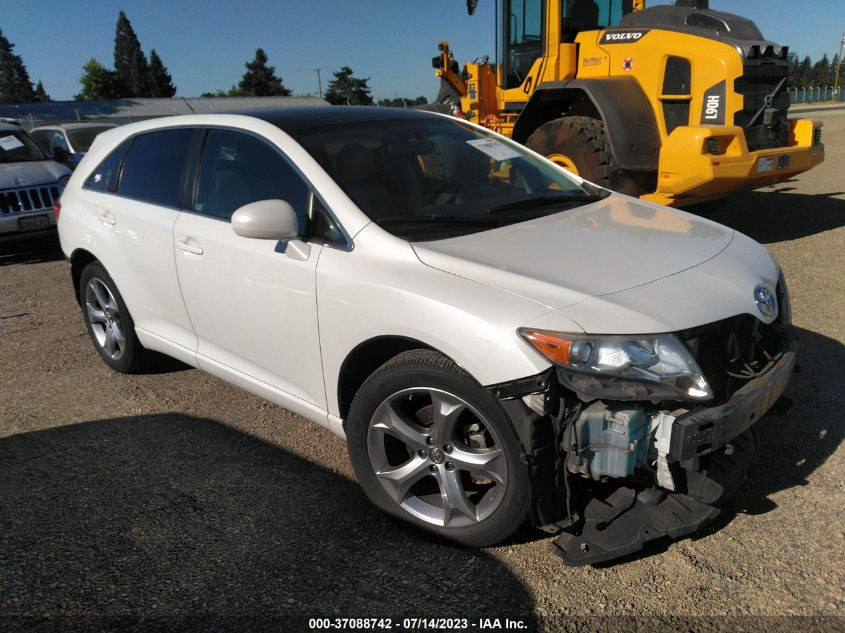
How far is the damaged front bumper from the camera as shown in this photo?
2145 mm

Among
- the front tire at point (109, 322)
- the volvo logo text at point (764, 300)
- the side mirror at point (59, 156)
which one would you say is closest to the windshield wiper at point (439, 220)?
the volvo logo text at point (764, 300)

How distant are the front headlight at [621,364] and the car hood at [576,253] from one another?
15 cm

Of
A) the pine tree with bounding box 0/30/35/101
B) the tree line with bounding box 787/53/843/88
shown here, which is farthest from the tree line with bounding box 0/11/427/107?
the tree line with bounding box 787/53/843/88

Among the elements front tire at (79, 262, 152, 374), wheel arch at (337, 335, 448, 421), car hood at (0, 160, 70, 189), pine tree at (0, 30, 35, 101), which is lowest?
front tire at (79, 262, 152, 374)

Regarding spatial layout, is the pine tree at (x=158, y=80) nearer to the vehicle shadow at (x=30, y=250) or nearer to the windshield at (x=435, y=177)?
the vehicle shadow at (x=30, y=250)

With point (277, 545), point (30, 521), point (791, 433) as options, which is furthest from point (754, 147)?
point (30, 521)

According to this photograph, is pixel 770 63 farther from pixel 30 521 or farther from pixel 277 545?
pixel 30 521

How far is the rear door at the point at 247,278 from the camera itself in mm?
2900

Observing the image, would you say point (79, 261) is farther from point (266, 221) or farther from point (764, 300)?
point (764, 300)

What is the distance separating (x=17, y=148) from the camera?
8930 mm

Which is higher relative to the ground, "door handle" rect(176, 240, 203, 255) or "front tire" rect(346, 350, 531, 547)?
"door handle" rect(176, 240, 203, 255)

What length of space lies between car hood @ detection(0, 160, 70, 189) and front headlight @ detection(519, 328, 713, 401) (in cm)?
827

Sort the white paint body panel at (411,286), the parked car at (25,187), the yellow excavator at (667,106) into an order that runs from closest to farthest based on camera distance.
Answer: the white paint body panel at (411,286)
the yellow excavator at (667,106)
the parked car at (25,187)

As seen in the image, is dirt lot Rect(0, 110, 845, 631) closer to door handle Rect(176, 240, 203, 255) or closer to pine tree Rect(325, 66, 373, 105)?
door handle Rect(176, 240, 203, 255)
